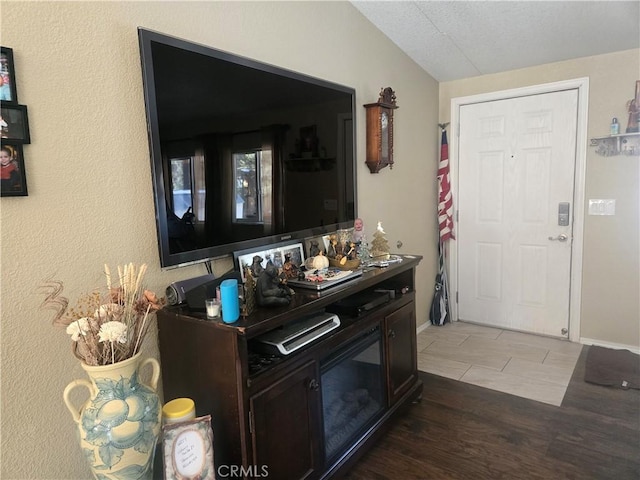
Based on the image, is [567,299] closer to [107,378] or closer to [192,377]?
[192,377]

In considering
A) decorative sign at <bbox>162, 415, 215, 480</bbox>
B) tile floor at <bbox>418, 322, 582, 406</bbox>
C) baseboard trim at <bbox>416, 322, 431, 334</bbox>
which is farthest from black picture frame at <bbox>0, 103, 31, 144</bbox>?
baseboard trim at <bbox>416, 322, 431, 334</bbox>

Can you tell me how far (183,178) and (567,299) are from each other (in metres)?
3.33

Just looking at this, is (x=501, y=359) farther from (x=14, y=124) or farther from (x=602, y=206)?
(x=14, y=124)

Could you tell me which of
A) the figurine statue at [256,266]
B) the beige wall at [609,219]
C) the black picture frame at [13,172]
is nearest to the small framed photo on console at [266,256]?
the figurine statue at [256,266]

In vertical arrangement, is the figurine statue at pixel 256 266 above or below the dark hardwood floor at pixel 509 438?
above

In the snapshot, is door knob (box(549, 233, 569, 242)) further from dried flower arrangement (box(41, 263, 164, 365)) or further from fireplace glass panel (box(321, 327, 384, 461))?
dried flower arrangement (box(41, 263, 164, 365))

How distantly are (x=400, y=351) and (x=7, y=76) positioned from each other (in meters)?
2.12

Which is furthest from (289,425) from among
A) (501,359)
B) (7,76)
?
(501,359)

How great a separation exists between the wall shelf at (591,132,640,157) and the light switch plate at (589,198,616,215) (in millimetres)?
345

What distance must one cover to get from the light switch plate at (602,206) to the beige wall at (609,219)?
30 millimetres

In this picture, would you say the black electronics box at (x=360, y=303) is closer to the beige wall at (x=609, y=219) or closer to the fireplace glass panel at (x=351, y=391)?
the fireplace glass panel at (x=351, y=391)

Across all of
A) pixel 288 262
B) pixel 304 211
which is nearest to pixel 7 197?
pixel 288 262

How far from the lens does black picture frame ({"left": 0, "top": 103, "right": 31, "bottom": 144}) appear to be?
125 centimetres

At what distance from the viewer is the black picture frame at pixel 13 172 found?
1.25 meters
